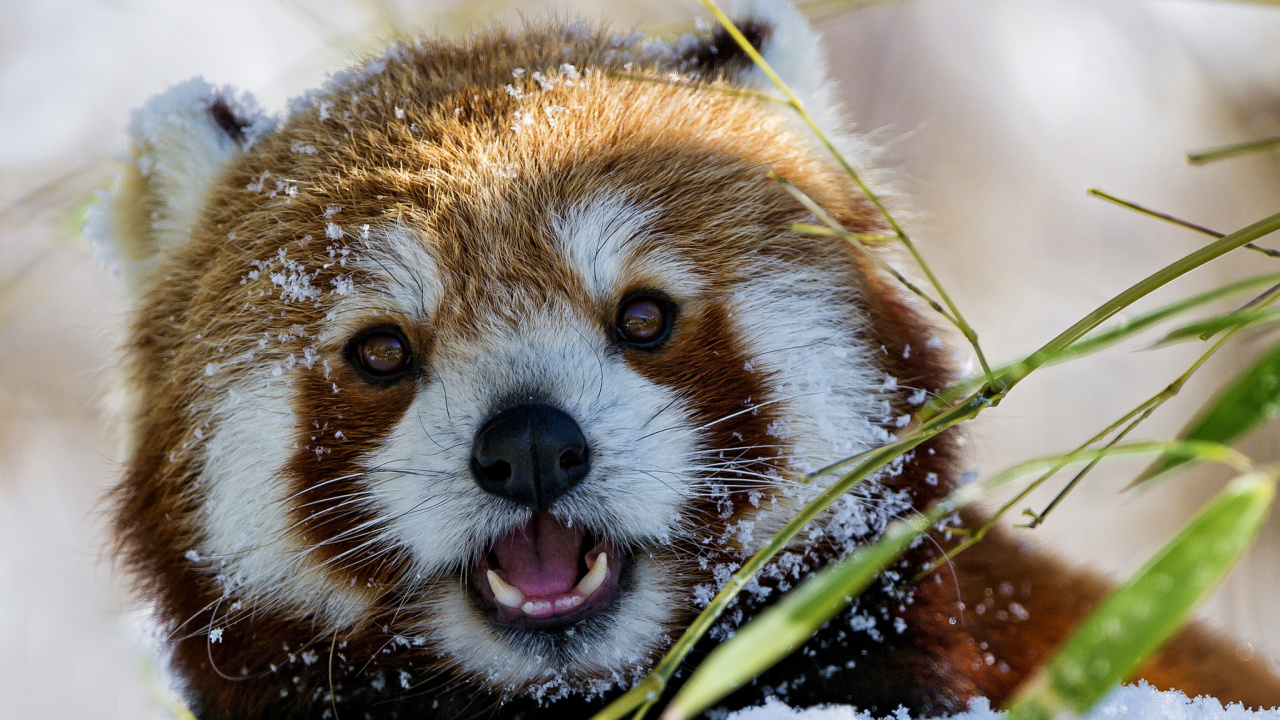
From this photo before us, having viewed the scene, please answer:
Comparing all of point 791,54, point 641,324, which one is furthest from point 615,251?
point 791,54

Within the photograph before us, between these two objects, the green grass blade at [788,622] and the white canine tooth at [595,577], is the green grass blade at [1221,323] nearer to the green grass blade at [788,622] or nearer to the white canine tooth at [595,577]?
the green grass blade at [788,622]

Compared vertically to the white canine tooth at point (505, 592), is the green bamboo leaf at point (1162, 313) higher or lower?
higher

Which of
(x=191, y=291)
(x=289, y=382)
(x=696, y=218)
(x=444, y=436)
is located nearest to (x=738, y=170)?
(x=696, y=218)

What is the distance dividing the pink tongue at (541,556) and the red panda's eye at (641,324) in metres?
0.30

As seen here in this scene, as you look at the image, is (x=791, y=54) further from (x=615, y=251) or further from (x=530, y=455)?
(x=530, y=455)

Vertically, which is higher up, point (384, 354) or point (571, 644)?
point (384, 354)

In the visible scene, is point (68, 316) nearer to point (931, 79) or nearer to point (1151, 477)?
point (931, 79)

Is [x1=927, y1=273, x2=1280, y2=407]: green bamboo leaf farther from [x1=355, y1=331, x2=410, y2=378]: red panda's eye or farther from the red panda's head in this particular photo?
[x1=355, y1=331, x2=410, y2=378]: red panda's eye

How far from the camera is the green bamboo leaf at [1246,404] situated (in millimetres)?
856

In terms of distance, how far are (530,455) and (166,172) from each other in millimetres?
964

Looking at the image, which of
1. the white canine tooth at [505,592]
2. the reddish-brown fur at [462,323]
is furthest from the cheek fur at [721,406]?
the white canine tooth at [505,592]

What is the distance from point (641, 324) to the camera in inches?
58.5

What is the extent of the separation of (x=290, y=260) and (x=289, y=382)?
19 cm

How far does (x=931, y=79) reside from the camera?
4.64m
